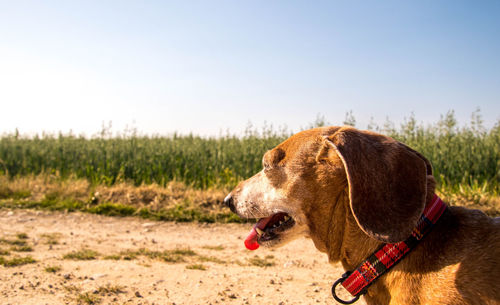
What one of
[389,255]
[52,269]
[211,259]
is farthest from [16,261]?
[389,255]

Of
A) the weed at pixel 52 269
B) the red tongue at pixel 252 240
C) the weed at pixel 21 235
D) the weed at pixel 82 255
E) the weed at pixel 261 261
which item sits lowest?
the weed at pixel 261 261

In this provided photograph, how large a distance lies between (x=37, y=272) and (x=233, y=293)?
2556 millimetres

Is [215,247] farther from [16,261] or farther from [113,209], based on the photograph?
[113,209]

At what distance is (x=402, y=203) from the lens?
91.2 inches

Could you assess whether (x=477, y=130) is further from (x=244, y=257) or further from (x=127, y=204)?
(x=127, y=204)

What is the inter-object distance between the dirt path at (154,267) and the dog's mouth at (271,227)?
1.17 meters

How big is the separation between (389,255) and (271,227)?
113cm

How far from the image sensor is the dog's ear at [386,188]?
2.29 m

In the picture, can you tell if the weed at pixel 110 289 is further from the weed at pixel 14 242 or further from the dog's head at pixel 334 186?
the weed at pixel 14 242

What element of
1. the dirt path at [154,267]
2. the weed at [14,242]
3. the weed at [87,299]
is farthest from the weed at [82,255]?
the weed at [87,299]

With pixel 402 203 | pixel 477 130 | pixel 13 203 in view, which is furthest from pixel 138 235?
pixel 477 130

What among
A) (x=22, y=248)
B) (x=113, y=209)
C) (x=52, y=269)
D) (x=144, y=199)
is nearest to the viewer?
(x=52, y=269)

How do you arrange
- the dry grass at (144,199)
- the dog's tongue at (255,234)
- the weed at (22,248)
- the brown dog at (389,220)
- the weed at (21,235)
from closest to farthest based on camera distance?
1. the brown dog at (389,220)
2. the dog's tongue at (255,234)
3. the weed at (22,248)
4. the weed at (21,235)
5. the dry grass at (144,199)

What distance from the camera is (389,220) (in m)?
2.30
